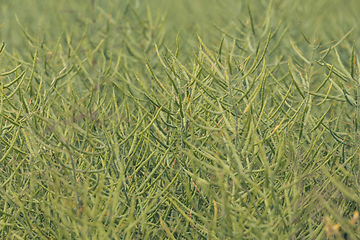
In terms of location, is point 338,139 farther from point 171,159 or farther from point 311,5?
point 311,5

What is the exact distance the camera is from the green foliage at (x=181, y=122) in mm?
833

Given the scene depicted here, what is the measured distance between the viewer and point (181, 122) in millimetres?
995

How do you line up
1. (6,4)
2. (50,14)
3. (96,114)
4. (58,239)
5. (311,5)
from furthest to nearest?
(6,4) → (50,14) → (311,5) → (96,114) → (58,239)

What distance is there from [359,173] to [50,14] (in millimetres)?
2778

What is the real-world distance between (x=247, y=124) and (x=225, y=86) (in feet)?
0.43

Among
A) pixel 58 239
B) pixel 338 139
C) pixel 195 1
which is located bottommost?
pixel 58 239

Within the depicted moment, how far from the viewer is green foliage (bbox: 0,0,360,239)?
833 mm

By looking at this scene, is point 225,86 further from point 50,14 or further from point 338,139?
point 50,14

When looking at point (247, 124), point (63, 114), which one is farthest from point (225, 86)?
point (63, 114)

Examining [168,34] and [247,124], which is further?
[168,34]

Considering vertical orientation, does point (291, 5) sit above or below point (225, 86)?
above

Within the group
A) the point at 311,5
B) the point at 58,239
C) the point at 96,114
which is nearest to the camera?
the point at 58,239

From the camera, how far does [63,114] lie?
1.03 metres

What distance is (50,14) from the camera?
10.8 feet
